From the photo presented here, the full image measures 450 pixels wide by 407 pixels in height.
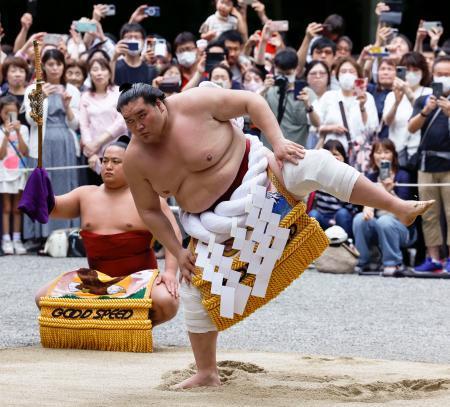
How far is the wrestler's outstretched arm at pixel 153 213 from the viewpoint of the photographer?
328cm

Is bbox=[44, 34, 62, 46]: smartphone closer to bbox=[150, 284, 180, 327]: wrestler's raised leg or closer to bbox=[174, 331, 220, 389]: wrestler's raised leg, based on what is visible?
bbox=[150, 284, 180, 327]: wrestler's raised leg

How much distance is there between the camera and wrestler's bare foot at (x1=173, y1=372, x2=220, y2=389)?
129 inches

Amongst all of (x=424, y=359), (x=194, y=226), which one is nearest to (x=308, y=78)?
(x=424, y=359)

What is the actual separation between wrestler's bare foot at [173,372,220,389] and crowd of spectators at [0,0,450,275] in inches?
98.9

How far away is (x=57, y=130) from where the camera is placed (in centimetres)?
662

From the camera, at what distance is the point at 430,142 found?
5.98 meters

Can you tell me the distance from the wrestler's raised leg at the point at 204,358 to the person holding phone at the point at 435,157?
2900 millimetres

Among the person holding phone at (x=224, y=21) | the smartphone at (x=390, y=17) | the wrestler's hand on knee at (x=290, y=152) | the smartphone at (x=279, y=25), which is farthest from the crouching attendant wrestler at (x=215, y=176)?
the person holding phone at (x=224, y=21)

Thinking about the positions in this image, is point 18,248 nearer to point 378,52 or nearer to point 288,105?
point 288,105

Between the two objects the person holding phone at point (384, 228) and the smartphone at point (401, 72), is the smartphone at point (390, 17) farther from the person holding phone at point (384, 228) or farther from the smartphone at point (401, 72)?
the person holding phone at point (384, 228)

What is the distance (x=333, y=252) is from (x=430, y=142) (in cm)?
82

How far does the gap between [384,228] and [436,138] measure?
576 millimetres

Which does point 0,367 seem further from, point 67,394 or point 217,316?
point 217,316

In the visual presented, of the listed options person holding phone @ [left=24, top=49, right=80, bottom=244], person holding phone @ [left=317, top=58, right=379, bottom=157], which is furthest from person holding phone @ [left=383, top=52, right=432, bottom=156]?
person holding phone @ [left=24, top=49, right=80, bottom=244]
